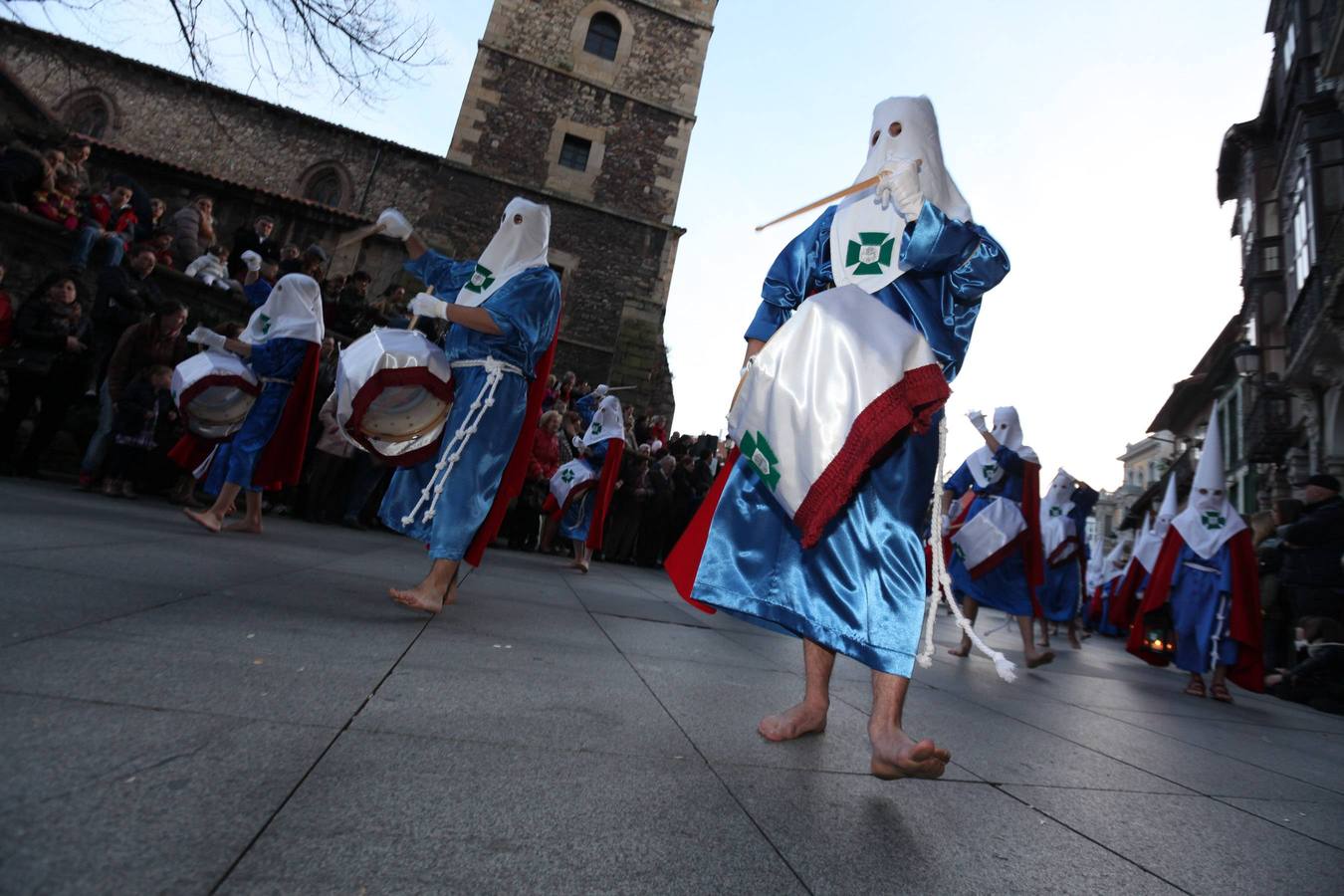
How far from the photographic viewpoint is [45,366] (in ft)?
21.3

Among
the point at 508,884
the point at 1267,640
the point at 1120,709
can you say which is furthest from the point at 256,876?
the point at 1267,640

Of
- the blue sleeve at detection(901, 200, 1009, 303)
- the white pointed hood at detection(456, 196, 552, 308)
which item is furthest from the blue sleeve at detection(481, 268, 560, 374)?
the blue sleeve at detection(901, 200, 1009, 303)

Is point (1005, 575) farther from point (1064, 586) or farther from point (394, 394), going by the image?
point (394, 394)

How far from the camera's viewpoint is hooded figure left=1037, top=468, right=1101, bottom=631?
28.3 feet

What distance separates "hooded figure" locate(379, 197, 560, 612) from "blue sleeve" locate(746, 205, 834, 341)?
1329 mm

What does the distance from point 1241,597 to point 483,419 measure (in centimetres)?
611

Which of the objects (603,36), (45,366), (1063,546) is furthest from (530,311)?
(603,36)

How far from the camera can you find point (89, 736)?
4.10 ft

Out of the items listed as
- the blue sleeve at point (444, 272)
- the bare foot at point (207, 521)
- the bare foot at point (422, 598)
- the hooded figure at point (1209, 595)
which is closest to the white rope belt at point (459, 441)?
the bare foot at point (422, 598)

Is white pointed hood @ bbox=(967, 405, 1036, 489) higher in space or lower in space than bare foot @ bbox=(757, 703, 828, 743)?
higher

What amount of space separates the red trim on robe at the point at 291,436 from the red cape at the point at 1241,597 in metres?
7.19

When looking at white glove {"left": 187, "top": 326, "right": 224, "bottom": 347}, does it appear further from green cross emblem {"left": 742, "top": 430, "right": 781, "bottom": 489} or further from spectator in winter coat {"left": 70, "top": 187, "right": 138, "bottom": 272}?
green cross emblem {"left": 742, "top": 430, "right": 781, "bottom": 489}

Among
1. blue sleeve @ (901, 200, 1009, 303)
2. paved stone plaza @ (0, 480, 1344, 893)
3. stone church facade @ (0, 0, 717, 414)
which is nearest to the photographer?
paved stone plaza @ (0, 480, 1344, 893)

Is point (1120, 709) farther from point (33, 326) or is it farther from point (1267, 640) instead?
point (33, 326)
